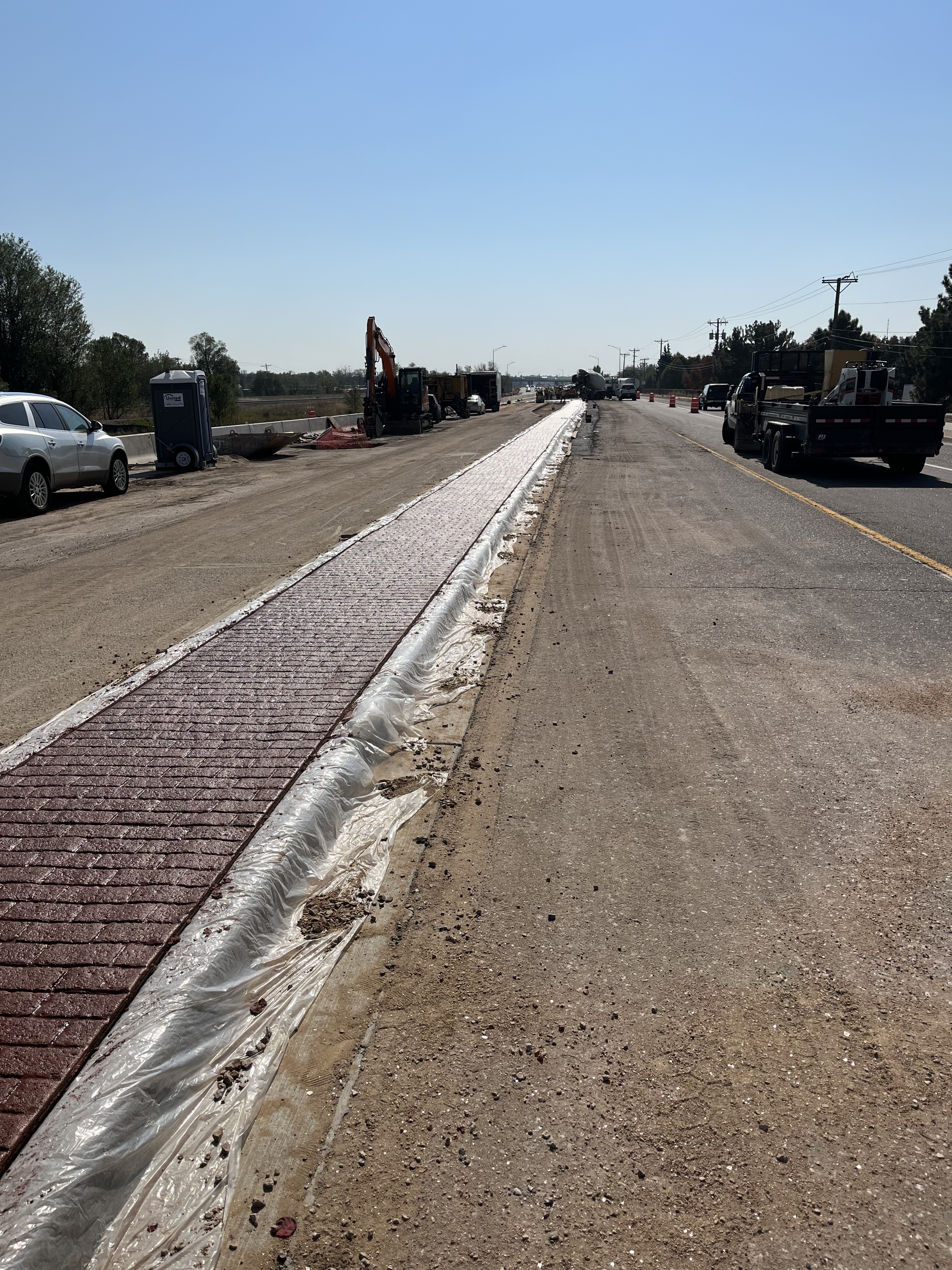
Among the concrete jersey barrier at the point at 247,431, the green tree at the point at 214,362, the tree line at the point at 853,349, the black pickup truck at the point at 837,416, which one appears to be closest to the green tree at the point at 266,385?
the green tree at the point at 214,362

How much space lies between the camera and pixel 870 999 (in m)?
3.05

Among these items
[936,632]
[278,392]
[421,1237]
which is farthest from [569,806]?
[278,392]

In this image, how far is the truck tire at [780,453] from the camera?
18469 millimetres

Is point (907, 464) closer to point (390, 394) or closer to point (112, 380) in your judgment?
point (390, 394)

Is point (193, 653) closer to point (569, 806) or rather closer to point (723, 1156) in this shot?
point (569, 806)

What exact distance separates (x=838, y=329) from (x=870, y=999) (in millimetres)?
102473

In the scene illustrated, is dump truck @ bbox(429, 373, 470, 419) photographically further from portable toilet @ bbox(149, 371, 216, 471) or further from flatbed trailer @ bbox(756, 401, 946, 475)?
flatbed trailer @ bbox(756, 401, 946, 475)

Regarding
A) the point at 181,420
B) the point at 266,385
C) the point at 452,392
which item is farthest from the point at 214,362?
the point at 181,420

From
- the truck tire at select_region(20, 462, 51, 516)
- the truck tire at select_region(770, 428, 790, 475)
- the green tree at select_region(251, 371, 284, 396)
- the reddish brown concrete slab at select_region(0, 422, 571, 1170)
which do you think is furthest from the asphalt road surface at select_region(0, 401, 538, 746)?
the green tree at select_region(251, 371, 284, 396)

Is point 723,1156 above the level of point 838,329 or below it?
below

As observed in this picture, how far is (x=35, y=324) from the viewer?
1786 inches

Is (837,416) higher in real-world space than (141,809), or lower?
higher

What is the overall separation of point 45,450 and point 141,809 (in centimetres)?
1237

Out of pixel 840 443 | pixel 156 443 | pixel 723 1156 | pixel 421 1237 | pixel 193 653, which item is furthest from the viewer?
pixel 156 443
